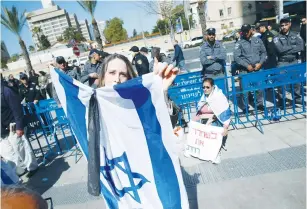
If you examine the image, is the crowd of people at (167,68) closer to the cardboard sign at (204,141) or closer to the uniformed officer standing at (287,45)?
the uniformed officer standing at (287,45)

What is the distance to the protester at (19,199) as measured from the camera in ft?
3.23

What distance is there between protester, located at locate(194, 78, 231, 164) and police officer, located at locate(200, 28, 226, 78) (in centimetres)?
179

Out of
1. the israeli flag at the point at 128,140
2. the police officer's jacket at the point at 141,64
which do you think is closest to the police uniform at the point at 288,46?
the police officer's jacket at the point at 141,64

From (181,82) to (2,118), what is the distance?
4048mm

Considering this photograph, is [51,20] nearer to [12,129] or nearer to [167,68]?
[12,129]

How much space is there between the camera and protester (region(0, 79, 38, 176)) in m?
4.33

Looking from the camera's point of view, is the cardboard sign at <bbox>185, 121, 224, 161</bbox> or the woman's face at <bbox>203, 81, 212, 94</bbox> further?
the woman's face at <bbox>203, 81, 212, 94</bbox>

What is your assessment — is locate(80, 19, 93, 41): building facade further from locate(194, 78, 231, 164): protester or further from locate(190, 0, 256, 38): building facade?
locate(194, 78, 231, 164): protester

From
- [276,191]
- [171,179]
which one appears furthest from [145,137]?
[276,191]

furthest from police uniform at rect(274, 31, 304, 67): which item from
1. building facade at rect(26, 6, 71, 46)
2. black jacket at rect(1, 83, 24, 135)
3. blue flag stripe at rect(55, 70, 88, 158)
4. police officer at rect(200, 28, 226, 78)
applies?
building facade at rect(26, 6, 71, 46)

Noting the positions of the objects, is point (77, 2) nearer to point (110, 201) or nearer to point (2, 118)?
point (2, 118)

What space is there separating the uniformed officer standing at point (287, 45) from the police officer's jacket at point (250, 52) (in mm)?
384

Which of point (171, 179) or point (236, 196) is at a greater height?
point (171, 179)

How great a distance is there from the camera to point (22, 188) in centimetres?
108
